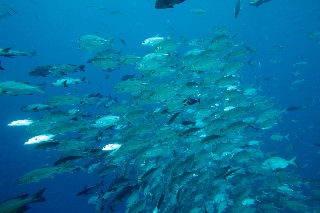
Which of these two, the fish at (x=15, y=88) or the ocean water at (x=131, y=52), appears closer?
the fish at (x=15, y=88)

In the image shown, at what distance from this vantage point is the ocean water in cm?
3025

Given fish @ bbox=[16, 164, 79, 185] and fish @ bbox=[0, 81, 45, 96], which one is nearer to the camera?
fish @ bbox=[0, 81, 45, 96]

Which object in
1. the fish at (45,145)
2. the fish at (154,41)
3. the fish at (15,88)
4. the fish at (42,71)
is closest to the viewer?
the fish at (15,88)

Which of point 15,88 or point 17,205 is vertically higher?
point 15,88

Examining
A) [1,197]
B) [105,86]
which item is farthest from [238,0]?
[105,86]

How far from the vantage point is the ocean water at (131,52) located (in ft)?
99.2

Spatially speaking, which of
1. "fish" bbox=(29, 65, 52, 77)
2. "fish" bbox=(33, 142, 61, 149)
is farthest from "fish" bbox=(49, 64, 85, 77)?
"fish" bbox=(33, 142, 61, 149)

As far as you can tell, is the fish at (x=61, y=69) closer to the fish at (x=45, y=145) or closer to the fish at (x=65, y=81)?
the fish at (x=65, y=81)

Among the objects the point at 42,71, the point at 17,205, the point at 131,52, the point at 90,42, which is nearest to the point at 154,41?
the point at 90,42

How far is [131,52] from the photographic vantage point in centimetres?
5888

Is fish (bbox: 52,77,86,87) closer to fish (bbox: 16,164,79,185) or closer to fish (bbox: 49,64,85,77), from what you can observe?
fish (bbox: 49,64,85,77)

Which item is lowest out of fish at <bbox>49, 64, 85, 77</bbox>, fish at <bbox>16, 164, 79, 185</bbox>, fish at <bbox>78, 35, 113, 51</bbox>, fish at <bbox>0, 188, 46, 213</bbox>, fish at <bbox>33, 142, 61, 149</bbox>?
fish at <bbox>16, 164, 79, 185</bbox>

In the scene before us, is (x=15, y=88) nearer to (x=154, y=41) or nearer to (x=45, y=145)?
(x=45, y=145)

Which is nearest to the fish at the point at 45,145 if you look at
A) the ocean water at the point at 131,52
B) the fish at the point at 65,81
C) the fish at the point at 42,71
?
the fish at the point at 65,81
